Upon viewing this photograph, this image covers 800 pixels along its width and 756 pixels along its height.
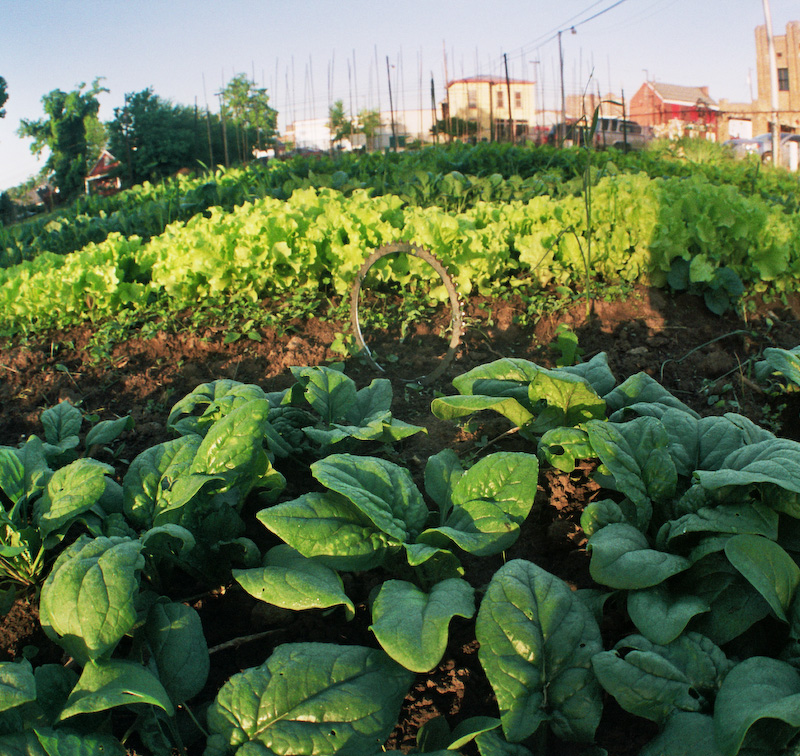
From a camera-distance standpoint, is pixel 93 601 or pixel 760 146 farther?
pixel 760 146

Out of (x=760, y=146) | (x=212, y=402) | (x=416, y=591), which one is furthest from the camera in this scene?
(x=760, y=146)

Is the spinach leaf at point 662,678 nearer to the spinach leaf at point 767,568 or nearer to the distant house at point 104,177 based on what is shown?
the spinach leaf at point 767,568

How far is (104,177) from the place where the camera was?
2653 centimetres

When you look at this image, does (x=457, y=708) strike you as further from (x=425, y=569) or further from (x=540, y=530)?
(x=540, y=530)

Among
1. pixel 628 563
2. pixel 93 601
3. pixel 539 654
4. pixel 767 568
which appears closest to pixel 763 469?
pixel 767 568

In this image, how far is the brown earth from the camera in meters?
1.60

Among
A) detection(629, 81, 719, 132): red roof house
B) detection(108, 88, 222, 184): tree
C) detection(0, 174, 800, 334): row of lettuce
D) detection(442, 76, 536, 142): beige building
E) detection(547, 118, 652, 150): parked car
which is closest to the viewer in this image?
detection(0, 174, 800, 334): row of lettuce

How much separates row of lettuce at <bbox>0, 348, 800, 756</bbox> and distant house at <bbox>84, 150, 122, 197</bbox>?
21.6 m

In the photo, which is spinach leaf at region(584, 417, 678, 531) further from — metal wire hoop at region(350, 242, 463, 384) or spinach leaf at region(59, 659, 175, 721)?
spinach leaf at region(59, 659, 175, 721)

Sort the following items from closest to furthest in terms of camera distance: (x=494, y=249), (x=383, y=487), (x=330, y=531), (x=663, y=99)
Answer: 1. (x=330, y=531)
2. (x=383, y=487)
3. (x=494, y=249)
4. (x=663, y=99)

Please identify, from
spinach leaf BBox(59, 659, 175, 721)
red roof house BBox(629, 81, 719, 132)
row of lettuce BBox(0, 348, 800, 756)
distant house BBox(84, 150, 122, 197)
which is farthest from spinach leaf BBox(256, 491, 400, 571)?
red roof house BBox(629, 81, 719, 132)

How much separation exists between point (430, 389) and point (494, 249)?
1.21 meters

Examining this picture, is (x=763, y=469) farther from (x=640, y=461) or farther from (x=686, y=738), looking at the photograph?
(x=686, y=738)

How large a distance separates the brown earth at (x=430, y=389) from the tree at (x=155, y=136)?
78.5ft
